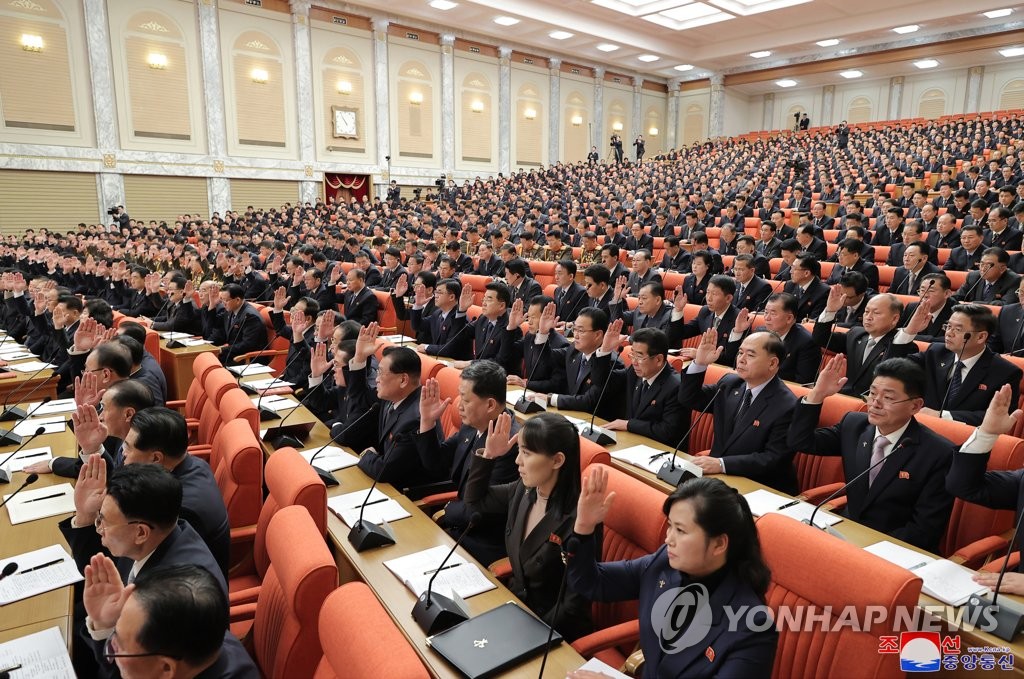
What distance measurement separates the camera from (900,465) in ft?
7.84

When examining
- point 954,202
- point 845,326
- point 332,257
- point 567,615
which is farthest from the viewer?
point 332,257

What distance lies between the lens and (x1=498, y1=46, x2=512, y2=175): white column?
834 inches

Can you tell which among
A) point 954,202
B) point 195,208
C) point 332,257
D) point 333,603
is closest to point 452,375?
point 333,603

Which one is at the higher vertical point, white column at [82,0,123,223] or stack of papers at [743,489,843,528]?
white column at [82,0,123,223]

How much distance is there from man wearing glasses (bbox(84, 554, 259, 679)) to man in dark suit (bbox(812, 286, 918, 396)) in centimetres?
348

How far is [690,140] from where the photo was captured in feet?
88.3

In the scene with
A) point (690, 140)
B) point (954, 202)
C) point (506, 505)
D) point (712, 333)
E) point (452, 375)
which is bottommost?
point (506, 505)

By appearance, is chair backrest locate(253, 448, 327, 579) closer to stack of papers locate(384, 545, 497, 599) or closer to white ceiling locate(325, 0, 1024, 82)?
stack of papers locate(384, 545, 497, 599)

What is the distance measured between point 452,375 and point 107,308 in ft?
9.98

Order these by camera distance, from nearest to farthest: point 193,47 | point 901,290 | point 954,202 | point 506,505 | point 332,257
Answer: point 506,505 < point 901,290 < point 954,202 < point 332,257 < point 193,47

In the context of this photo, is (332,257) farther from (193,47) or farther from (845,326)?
(193,47)

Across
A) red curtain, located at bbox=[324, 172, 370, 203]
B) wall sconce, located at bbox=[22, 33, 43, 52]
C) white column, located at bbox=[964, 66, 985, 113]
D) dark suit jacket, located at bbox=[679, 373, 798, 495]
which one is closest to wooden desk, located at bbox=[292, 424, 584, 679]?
dark suit jacket, located at bbox=[679, 373, 798, 495]

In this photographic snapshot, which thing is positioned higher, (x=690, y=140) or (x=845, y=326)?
(x=690, y=140)

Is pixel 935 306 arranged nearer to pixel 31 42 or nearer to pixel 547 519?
pixel 547 519
